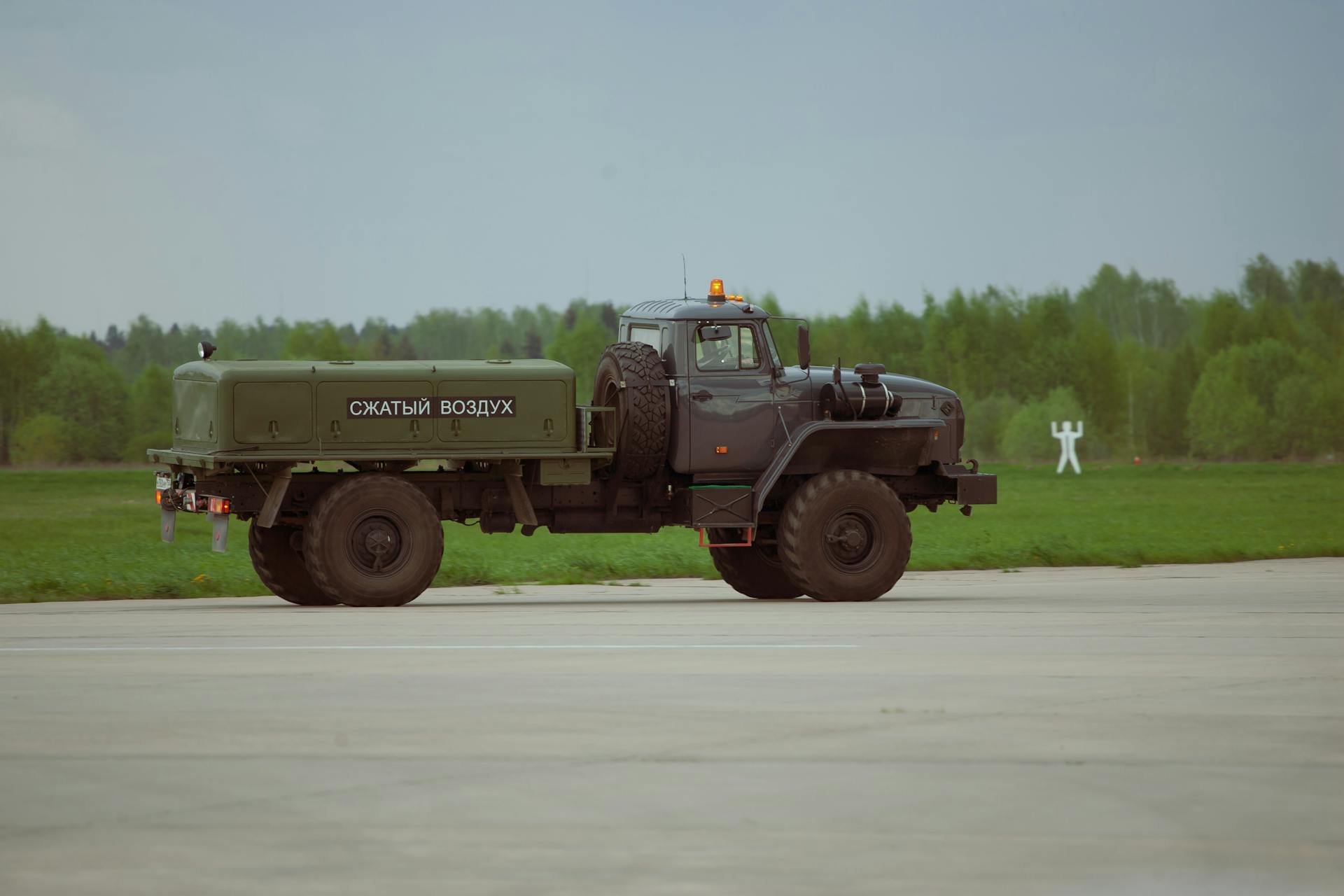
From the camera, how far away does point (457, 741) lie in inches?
380

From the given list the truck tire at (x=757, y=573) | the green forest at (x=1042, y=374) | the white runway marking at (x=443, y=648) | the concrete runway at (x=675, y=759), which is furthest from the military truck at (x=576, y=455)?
the green forest at (x=1042, y=374)

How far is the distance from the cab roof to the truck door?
0.08 metres

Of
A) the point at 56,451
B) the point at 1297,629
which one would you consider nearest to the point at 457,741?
the point at 1297,629

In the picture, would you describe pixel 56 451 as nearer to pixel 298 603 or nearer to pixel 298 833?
pixel 298 603

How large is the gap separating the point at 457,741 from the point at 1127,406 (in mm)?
135602

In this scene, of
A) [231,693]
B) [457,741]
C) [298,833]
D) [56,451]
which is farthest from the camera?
[56,451]

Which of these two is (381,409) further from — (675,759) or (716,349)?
(675,759)

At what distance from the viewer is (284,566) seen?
19891 mm

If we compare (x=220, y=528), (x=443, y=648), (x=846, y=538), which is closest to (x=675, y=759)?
(x=443, y=648)

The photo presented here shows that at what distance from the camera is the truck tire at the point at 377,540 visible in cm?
1844

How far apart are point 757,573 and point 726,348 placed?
105 inches

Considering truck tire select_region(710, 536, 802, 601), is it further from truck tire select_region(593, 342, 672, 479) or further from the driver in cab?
the driver in cab

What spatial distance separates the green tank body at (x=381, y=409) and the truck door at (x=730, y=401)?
1284 mm

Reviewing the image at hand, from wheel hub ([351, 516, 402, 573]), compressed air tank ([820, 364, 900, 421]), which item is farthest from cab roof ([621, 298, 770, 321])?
wheel hub ([351, 516, 402, 573])
